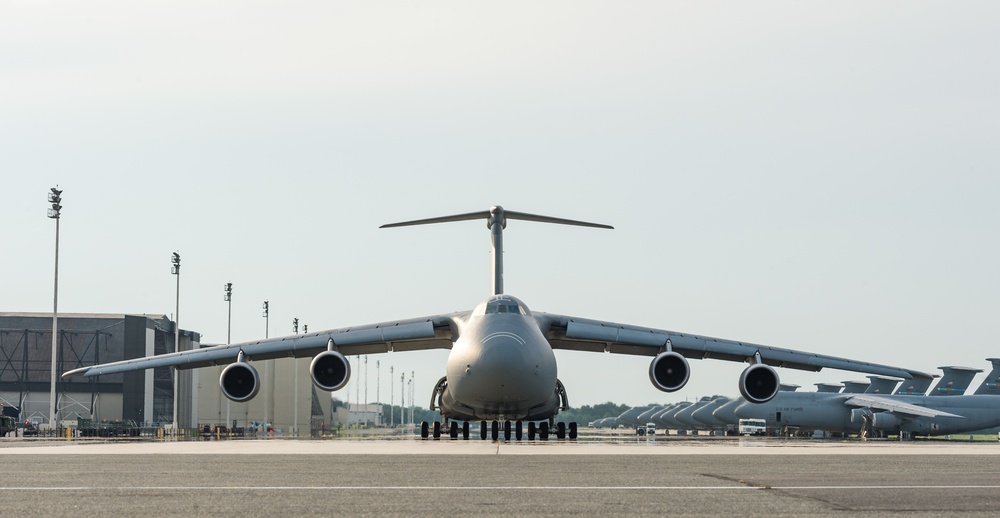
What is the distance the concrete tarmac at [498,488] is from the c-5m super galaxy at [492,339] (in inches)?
369

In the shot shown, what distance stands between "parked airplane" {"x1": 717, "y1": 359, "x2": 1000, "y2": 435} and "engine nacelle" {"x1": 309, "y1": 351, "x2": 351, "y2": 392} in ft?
106

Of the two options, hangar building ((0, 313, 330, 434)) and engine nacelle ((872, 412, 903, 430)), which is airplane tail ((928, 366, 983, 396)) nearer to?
engine nacelle ((872, 412, 903, 430))

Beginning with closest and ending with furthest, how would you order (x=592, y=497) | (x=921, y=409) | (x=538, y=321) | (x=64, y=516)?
(x=64, y=516)
(x=592, y=497)
(x=538, y=321)
(x=921, y=409)

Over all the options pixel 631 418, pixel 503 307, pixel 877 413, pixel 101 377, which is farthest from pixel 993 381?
pixel 101 377

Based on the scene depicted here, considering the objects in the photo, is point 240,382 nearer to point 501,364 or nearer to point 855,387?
point 501,364

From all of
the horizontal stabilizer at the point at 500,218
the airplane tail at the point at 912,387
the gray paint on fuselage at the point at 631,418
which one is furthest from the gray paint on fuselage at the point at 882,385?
the horizontal stabilizer at the point at 500,218

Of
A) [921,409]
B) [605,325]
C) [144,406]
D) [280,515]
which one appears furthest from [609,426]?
[280,515]

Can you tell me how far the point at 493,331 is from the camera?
23766 millimetres

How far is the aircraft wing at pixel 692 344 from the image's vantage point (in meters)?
28.3

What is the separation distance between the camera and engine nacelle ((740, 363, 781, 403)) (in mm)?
26781

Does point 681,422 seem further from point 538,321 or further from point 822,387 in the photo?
point 538,321

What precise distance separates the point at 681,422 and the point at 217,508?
216ft

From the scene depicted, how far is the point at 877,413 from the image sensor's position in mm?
53281

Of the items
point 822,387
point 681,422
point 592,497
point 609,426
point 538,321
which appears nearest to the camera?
point 592,497
